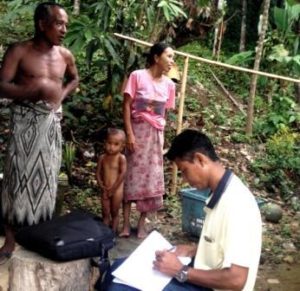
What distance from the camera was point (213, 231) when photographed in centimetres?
244

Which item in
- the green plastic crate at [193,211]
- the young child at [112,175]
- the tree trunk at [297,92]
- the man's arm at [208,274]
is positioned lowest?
the green plastic crate at [193,211]

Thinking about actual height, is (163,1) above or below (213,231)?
above

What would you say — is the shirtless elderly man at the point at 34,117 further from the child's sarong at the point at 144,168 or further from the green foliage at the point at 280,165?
the green foliage at the point at 280,165

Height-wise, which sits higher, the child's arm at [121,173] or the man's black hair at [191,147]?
the man's black hair at [191,147]

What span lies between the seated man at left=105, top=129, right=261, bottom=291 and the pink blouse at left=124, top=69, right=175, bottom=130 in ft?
6.68

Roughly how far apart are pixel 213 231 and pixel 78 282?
0.96 meters

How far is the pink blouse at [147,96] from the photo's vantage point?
4.45m

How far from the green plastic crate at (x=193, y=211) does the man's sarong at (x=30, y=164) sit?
1.55m

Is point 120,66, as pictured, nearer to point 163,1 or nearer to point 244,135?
point 163,1

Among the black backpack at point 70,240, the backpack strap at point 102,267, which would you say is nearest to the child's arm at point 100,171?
the black backpack at point 70,240

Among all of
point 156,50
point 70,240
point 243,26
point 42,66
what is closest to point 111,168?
point 156,50

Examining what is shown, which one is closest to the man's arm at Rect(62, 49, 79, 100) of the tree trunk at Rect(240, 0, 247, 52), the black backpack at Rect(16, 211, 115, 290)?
the black backpack at Rect(16, 211, 115, 290)

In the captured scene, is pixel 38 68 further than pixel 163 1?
No

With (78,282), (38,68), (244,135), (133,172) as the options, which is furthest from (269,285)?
(244,135)
